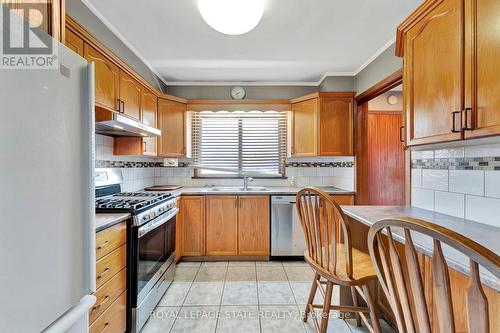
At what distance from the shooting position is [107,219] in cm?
145

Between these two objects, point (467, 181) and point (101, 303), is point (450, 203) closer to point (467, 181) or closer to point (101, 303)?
point (467, 181)

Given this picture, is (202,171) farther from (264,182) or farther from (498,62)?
(498,62)

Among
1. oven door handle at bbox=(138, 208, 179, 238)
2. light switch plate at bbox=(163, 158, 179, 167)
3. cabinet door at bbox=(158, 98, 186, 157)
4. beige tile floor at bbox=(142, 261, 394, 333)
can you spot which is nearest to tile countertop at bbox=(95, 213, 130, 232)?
oven door handle at bbox=(138, 208, 179, 238)

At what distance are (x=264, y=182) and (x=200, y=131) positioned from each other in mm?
1216

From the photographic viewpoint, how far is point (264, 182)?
11.7ft

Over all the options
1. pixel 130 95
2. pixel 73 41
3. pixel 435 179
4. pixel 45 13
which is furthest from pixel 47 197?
pixel 435 179

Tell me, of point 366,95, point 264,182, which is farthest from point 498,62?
point 264,182

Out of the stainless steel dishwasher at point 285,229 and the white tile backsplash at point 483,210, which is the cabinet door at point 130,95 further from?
the white tile backsplash at point 483,210

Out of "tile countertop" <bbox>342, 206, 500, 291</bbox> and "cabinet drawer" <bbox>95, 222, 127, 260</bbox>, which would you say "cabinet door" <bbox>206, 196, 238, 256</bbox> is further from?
"tile countertop" <bbox>342, 206, 500, 291</bbox>

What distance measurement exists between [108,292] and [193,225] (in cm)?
154

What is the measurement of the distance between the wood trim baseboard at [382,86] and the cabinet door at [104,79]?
2.53 metres

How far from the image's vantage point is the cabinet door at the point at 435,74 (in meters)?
1.19

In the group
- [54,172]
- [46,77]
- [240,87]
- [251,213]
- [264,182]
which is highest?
[240,87]

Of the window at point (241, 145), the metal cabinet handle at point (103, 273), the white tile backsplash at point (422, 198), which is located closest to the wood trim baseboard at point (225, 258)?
the window at point (241, 145)
